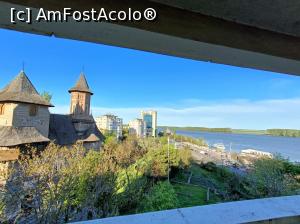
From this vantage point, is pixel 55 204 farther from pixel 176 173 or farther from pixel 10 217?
pixel 176 173

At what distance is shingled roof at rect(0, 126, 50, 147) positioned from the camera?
9.17m

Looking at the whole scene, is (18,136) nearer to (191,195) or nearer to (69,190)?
(69,190)

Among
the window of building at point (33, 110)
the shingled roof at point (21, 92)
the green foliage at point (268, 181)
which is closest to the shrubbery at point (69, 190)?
the green foliage at point (268, 181)

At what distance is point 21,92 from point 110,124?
840 cm

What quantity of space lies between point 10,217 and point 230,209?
14.9 ft

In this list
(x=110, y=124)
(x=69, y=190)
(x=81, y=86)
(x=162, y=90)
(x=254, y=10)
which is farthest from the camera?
(x=110, y=124)

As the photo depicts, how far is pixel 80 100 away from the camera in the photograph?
49.8ft

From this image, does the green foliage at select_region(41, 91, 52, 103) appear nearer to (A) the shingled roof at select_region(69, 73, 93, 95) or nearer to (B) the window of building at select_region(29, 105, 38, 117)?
(A) the shingled roof at select_region(69, 73, 93, 95)

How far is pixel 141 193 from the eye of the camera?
6.56 metres

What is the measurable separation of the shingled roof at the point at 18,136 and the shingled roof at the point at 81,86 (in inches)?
194

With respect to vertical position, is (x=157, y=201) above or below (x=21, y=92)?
below

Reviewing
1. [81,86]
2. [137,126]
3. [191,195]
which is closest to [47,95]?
[81,86]

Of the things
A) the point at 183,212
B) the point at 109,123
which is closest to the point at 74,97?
the point at 109,123

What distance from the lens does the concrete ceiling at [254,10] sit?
519 millimetres
